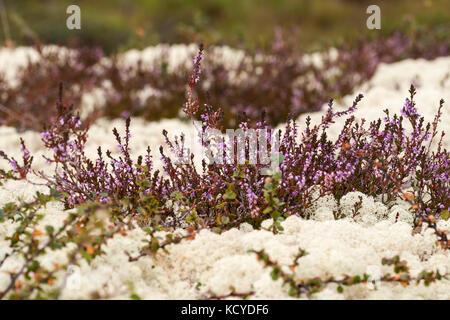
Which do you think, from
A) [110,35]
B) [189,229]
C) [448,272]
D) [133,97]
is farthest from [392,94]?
[110,35]

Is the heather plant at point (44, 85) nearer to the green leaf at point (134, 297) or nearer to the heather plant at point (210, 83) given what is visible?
the heather plant at point (210, 83)

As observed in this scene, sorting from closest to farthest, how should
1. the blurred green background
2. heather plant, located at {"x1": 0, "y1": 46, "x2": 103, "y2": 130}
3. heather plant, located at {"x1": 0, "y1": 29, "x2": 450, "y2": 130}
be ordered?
heather plant, located at {"x1": 0, "y1": 46, "x2": 103, "y2": 130}, heather plant, located at {"x1": 0, "y1": 29, "x2": 450, "y2": 130}, the blurred green background

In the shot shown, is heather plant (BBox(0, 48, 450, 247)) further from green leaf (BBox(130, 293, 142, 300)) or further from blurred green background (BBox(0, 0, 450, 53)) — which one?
blurred green background (BBox(0, 0, 450, 53))

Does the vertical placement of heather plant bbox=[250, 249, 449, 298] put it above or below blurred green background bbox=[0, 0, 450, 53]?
below

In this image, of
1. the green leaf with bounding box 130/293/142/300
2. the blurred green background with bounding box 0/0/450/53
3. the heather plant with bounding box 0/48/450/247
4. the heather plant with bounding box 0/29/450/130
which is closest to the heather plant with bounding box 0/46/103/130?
the heather plant with bounding box 0/29/450/130

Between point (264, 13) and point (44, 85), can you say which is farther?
point (264, 13)

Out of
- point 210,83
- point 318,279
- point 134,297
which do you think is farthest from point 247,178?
point 210,83

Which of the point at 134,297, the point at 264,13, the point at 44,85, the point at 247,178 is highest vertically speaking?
the point at 264,13

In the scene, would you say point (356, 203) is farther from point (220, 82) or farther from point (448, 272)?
point (220, 82)

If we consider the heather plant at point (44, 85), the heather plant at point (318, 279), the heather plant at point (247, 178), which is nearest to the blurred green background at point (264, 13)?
the heather plant at point (44, 85)

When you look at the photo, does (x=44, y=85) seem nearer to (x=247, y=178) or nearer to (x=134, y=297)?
(x=247, y=178)

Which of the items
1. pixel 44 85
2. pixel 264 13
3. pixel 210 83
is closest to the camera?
pixel 44 85
